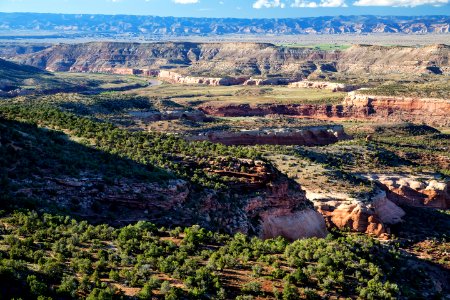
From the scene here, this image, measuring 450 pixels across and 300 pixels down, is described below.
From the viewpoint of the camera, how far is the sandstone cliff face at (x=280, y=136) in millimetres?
62484

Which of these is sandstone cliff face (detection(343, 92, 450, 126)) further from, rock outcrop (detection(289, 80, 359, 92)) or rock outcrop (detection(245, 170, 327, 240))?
rock outcrop (detection(245, 170, 327, 240))

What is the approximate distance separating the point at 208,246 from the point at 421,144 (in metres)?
52.3

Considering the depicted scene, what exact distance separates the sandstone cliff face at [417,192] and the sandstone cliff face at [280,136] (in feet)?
61.7

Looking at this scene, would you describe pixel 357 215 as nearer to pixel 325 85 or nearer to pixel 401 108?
pixel 401 108

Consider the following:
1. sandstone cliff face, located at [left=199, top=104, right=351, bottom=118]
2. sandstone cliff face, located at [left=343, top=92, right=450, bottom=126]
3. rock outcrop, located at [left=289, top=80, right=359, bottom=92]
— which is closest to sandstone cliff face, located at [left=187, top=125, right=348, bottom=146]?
sandstone cliff face, located at [left=343, top=92, right=450, bottom=126]

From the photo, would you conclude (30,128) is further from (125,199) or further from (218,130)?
(218,130)

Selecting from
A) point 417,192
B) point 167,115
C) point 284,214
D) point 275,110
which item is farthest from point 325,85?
point 284,214

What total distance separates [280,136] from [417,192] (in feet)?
70.1

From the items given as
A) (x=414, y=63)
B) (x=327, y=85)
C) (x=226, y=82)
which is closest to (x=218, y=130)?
(x=327, y=85)

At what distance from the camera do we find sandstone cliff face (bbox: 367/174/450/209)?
46.6 m

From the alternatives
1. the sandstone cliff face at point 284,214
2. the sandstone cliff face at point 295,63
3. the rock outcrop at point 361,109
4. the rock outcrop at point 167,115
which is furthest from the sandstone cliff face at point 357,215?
the sandstone cliff face at point 295,63

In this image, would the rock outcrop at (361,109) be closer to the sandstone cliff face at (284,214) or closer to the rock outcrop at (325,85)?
the rock outcrop at (325,85)

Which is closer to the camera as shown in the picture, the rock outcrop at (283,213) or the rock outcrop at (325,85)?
the rock outcrop at (283,213)

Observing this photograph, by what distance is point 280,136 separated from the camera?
65.6 metres
